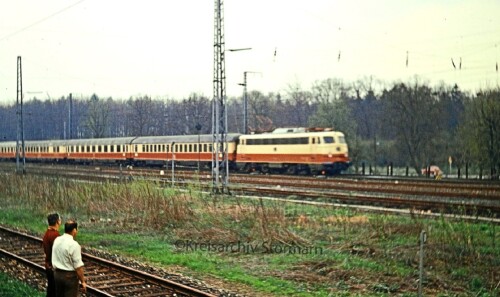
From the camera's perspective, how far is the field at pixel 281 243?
40.2ft

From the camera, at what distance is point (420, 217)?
64.8ft

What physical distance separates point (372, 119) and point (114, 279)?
64.4 metres

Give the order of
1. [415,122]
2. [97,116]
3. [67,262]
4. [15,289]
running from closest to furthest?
[67,262]
[15,289]
[415,122]
[97,116]

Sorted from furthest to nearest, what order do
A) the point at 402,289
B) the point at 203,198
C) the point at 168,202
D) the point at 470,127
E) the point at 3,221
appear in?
the point at 470,127 → the point at 203,198 → the point at 3,221 → the point at 168,202 → the point at 402,289

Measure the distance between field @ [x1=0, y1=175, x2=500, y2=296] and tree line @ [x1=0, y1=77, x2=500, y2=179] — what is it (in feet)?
54.9

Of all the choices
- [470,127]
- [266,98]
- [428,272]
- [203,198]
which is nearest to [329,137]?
[470,127]

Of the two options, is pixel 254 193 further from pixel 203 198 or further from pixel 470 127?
pixel 470 127

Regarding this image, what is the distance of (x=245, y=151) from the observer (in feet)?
157

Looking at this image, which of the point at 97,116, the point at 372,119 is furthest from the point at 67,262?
the point at 97,116

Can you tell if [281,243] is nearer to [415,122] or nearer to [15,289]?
[15,289]

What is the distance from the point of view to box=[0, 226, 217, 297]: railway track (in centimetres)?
1151

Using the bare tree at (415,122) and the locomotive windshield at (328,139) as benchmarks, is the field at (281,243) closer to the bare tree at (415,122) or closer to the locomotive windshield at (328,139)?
the locomotive windshield at (328,139)

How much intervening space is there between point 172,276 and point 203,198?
43.6 feet

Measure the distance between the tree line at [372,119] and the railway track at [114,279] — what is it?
24136 millimetres
